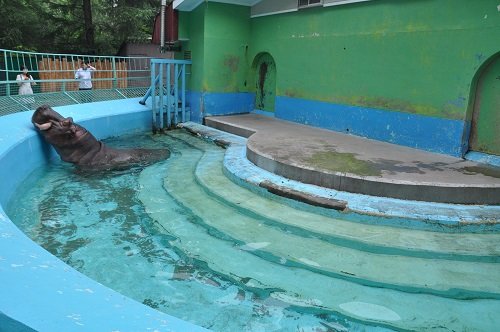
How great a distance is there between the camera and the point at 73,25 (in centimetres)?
1786

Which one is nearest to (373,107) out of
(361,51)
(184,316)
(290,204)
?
(361,51)

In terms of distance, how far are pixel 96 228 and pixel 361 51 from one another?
18.3 ft

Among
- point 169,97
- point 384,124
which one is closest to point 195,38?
point 169,97

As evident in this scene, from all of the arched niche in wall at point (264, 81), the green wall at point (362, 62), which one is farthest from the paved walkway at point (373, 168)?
the arched niche in wall at point (264, 81)

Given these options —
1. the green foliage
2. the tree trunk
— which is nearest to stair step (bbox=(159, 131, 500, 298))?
the green foliage

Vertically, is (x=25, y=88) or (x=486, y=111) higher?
(x=486, y=111)

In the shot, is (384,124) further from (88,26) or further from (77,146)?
(88,26)

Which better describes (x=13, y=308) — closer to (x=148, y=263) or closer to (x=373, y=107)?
(x=148, y=263)

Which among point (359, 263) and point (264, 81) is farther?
point (264, 81)

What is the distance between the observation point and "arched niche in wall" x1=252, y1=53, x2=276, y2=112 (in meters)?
10.4

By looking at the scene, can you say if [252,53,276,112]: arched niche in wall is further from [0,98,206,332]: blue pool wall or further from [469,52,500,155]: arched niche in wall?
[0,98,206,332]: blue pool wall

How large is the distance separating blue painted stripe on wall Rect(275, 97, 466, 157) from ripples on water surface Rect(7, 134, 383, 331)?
4054mm

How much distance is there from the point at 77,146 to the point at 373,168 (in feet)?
15.1

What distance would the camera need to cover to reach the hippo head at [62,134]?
21.1ft
